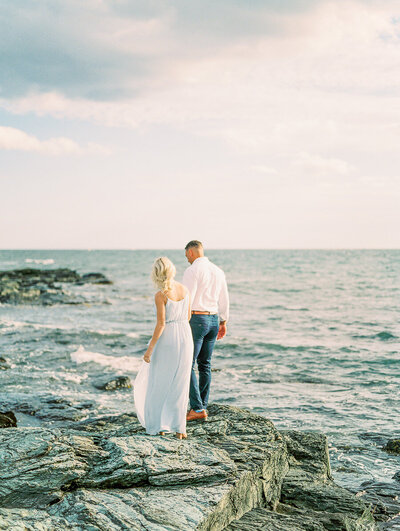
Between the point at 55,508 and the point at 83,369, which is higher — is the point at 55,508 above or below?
above

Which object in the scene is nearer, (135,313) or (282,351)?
(282,351)

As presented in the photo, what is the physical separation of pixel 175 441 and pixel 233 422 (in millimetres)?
1291

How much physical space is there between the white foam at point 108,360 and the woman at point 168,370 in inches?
357

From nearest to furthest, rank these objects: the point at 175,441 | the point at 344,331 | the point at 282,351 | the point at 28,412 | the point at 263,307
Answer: the point at 175,441
the point at 28,412
the point at 282,351
the point at 344,331
the point at 263,307

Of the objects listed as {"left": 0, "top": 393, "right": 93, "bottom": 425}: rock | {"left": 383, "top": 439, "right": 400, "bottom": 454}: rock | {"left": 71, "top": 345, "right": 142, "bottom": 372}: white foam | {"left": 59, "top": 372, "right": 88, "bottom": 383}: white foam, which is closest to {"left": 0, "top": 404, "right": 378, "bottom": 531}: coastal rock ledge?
{"left": 383, "top": 439, "right": 400, "bottom": 454}: rock

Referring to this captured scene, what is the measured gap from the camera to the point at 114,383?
13.1 meters

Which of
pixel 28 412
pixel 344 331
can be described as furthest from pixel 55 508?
pixel 344 331

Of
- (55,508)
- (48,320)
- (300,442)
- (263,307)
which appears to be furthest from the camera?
(263,307)

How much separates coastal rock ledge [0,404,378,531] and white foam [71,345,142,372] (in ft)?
30.5

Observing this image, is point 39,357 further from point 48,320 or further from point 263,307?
point 263,307

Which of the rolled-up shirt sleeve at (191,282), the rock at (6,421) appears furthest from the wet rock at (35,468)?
the rock at (6,421)

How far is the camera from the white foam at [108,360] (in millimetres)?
15633

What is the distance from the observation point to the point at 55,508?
4426 millimetres

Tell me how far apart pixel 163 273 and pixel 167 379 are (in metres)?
1.40
